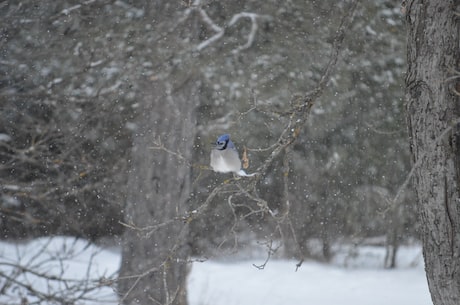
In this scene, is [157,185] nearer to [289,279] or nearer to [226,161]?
[226,161]

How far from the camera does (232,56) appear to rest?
812 centimetres

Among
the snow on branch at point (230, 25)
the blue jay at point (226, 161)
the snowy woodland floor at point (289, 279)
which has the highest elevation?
the blue jay at point (226, 161)

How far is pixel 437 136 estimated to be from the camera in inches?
136

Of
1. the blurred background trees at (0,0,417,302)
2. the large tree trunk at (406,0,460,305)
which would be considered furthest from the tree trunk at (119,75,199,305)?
the large tree trunk at (406,0,460,305)

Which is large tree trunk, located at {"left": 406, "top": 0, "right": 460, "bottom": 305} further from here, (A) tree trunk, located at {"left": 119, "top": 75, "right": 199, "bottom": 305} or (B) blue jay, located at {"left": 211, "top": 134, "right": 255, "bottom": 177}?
(A) tree trunk, located at {"left": 119, "top": 75, "right": 199, "bottom": 305}

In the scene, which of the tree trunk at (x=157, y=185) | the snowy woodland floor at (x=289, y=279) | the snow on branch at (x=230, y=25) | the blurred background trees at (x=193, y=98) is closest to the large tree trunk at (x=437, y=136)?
the blurred background trees at (x=193, y=98)

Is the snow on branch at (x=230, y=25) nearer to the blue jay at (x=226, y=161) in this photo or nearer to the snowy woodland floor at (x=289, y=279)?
the snowy woodland floor at (x=289, y=279)

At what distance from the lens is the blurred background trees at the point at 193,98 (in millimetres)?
7230

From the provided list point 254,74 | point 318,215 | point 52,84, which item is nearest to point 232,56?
point 254,74

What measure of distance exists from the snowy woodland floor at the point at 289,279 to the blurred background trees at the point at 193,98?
0.44 m

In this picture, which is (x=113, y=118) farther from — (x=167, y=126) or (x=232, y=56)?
(x=232, y=56)

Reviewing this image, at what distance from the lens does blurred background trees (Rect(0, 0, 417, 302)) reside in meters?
7.23

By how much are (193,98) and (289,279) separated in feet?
14.9

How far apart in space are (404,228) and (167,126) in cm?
582
